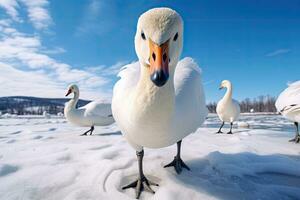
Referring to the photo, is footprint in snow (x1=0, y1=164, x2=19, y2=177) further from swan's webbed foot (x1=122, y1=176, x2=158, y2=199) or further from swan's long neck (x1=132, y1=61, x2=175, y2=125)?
swan's long neck (x1=132, y1=61, x2=175, y2=125)

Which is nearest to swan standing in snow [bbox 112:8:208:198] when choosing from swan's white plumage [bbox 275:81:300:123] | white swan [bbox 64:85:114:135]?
swan's white plumage [bbox 275:81:300:123]

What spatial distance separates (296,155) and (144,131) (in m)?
2.90

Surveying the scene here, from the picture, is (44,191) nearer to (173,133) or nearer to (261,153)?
(173,133)

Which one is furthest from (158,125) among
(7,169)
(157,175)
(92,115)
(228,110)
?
(228,110)

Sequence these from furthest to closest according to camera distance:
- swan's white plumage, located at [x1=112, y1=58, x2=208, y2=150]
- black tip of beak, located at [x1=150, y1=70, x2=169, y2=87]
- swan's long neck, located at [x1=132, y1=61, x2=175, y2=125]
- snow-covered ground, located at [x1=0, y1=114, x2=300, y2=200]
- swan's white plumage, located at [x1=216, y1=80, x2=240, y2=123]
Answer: swan's white plumage, located at [x1=216, y1=80, x2=240, y2=123], snow-covered ground, located at [x1=0, y1=114, x2=300, y2=200], swan's white plumage, located at [x1=112, y1=58, x2=208, y2=150], swan's long neck, located at [x1=132, y1=61, x2=175, y2=125], black tip of beak, located at [x1=150, y1=70, x2=169, y2=87]

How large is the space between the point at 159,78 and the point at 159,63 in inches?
6.8

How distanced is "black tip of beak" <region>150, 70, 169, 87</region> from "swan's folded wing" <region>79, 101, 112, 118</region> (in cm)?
784

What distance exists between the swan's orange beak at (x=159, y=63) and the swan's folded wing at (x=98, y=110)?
764 centimetres

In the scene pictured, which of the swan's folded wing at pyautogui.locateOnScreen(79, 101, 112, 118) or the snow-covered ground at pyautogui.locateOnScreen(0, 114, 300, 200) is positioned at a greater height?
the swan's folded wing at pyautogui.locateOnScreen(79, 101, 112, 118)

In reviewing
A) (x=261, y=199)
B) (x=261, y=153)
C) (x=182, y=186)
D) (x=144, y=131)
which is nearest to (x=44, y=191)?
(x=144, y=131)

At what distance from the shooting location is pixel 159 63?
192 centimetres

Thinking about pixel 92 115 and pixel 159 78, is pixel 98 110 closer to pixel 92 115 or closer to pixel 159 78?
pixel 92 115

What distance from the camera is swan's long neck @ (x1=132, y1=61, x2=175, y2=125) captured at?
2271 millimetres

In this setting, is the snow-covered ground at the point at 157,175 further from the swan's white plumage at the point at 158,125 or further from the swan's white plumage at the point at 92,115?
the swan's white plumage at the point at 92,115
